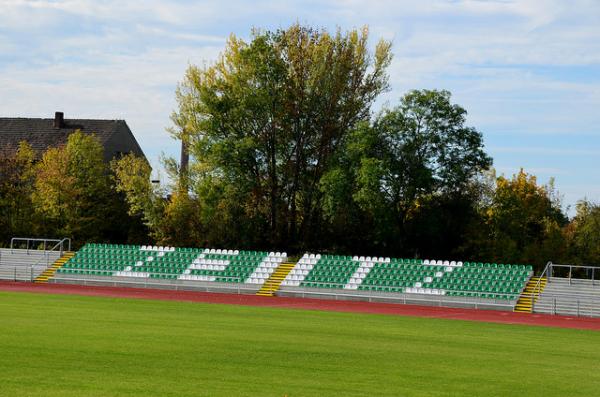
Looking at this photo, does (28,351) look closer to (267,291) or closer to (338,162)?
(267,291)

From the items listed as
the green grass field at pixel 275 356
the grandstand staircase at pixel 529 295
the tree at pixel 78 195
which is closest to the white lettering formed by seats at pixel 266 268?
the grandstand staircase at pixel 529 295

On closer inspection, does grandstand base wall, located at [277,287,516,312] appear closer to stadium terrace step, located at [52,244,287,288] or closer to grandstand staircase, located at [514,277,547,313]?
grandstand staircase, located at [514,277,547,313]

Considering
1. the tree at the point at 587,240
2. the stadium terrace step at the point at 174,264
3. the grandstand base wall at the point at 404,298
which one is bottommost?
the grandstand base wall at the point at 404,298

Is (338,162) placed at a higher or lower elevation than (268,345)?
higher

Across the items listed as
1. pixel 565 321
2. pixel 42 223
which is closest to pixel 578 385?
pixel 565 321

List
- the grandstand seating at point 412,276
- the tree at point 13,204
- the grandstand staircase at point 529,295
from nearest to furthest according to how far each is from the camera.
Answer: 1. the grandstand staircase at point 529,295
2. the grandstand seating at point 412,276
3. the tree at point 13,204

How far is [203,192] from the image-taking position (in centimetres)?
5462

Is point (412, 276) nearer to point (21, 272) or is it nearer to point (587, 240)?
point (587, 240)

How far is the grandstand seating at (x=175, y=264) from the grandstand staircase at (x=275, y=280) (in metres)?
0.31

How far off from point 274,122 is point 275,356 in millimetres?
37790

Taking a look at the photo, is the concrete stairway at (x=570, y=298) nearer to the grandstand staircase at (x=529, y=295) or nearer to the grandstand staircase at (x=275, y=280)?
the grandstand staircase at (x=529, y=295)

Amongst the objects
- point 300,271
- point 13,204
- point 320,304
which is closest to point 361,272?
point 300,271

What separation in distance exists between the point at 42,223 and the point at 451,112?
28.2 metres

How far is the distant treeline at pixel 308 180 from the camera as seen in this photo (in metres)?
51.4
